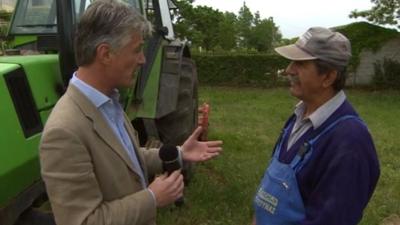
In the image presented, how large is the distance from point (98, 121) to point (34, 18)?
269 cm

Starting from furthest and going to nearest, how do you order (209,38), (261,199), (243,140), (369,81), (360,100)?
(209,38) < (369,81) < (360,100) < (243,140) < (261,199)

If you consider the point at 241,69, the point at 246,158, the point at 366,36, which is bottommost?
the point at 241,69

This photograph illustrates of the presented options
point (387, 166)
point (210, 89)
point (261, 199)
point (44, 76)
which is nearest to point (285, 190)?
point (261, 199)

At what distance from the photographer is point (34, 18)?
4.27 metres

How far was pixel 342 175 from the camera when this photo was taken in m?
2.11

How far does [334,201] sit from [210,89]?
16343 millimetres

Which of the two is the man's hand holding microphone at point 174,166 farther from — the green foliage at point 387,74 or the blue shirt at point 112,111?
the green foliage at point 387,74

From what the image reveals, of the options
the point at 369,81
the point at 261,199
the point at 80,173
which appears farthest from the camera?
the point at 369,81

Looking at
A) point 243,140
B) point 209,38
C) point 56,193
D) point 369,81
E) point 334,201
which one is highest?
point 56,193

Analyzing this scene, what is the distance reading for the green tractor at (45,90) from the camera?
3178 mm

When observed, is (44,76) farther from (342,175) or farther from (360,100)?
(360,100)

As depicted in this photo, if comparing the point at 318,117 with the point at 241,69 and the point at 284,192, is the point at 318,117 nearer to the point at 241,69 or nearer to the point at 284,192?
the point at 284,192

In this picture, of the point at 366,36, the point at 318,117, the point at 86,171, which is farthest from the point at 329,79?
the point at 366,36

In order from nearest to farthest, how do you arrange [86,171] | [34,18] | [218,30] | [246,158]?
[86,171], [34,18], [246,158], [218,30]
